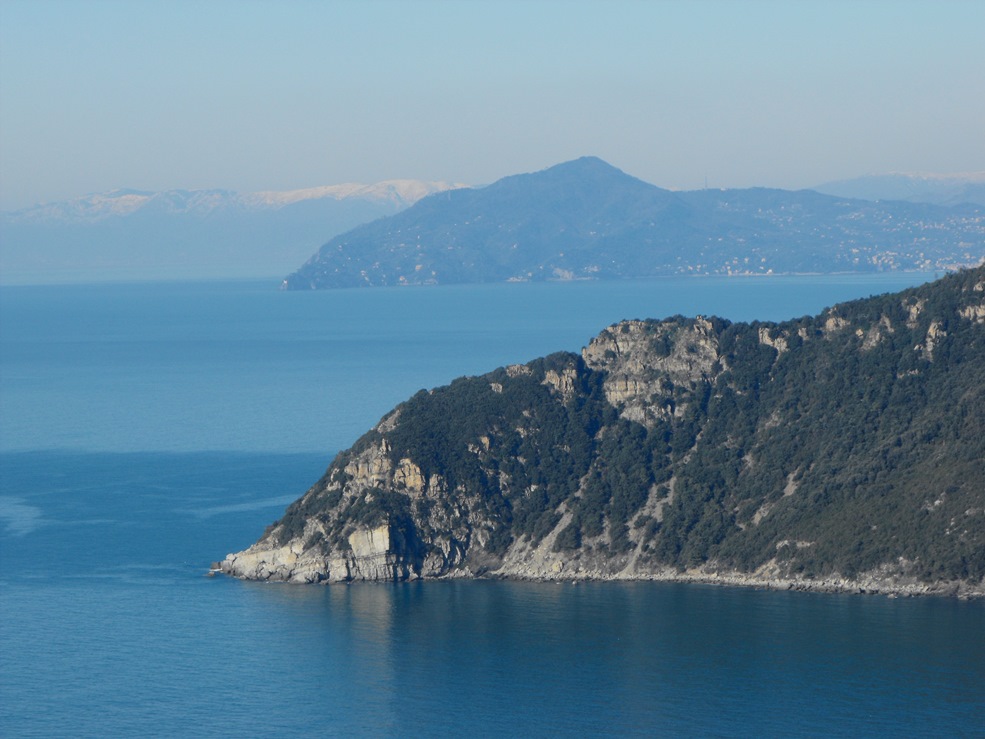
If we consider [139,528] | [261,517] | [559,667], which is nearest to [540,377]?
[261,517]

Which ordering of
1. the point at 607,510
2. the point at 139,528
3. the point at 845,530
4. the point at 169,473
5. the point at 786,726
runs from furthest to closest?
1. the point at 169,473
2. the point at 139,528
3. the point at 607,510
4. the point at 845,530
5. the point at 786,726

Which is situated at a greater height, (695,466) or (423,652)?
(695,466)

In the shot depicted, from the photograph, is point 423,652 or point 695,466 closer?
point 423,652

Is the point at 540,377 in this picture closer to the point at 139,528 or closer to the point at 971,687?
the point at 139,528

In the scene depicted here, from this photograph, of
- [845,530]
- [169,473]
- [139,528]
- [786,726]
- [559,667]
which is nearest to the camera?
[786,726]

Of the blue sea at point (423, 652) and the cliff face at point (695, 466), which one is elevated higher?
the cliff face at point (695, 466)

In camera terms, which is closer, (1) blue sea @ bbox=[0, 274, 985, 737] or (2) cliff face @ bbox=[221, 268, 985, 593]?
(1) blue sea @ bbox=[0, 274, 985, 737]

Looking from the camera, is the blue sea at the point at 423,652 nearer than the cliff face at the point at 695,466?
Yes

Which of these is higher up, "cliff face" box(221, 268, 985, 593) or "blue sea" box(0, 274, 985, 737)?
"cliff face" box(221, 268, 985, 593)
